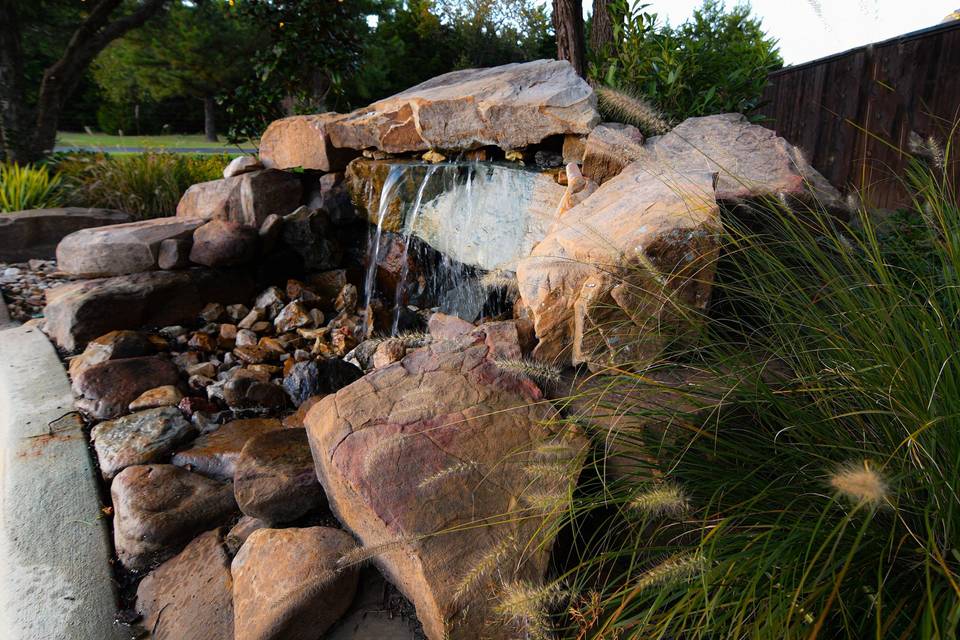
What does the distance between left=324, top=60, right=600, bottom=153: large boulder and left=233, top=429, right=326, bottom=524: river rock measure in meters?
2.36

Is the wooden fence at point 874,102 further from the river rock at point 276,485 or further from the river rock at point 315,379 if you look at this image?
the river rock at point 276,485

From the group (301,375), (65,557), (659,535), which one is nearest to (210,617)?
(65,557)

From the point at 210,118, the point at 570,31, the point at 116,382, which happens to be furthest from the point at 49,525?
the point at 210,118

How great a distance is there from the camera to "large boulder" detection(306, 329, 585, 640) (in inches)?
58.9

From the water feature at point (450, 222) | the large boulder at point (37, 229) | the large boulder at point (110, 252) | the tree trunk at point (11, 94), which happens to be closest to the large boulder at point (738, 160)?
the water feature at point (450, 222)

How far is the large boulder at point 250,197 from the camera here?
200 inches

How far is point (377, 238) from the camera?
4699 mm

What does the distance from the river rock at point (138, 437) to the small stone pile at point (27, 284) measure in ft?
7.19

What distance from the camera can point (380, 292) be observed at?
476 centimetres

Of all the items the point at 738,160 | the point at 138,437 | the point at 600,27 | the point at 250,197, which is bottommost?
the point at 138,437

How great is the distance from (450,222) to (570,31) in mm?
1675

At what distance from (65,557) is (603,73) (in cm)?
407

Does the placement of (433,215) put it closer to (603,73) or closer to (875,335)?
(603,73)

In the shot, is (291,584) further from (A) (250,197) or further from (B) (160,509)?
(A) (250,197)
